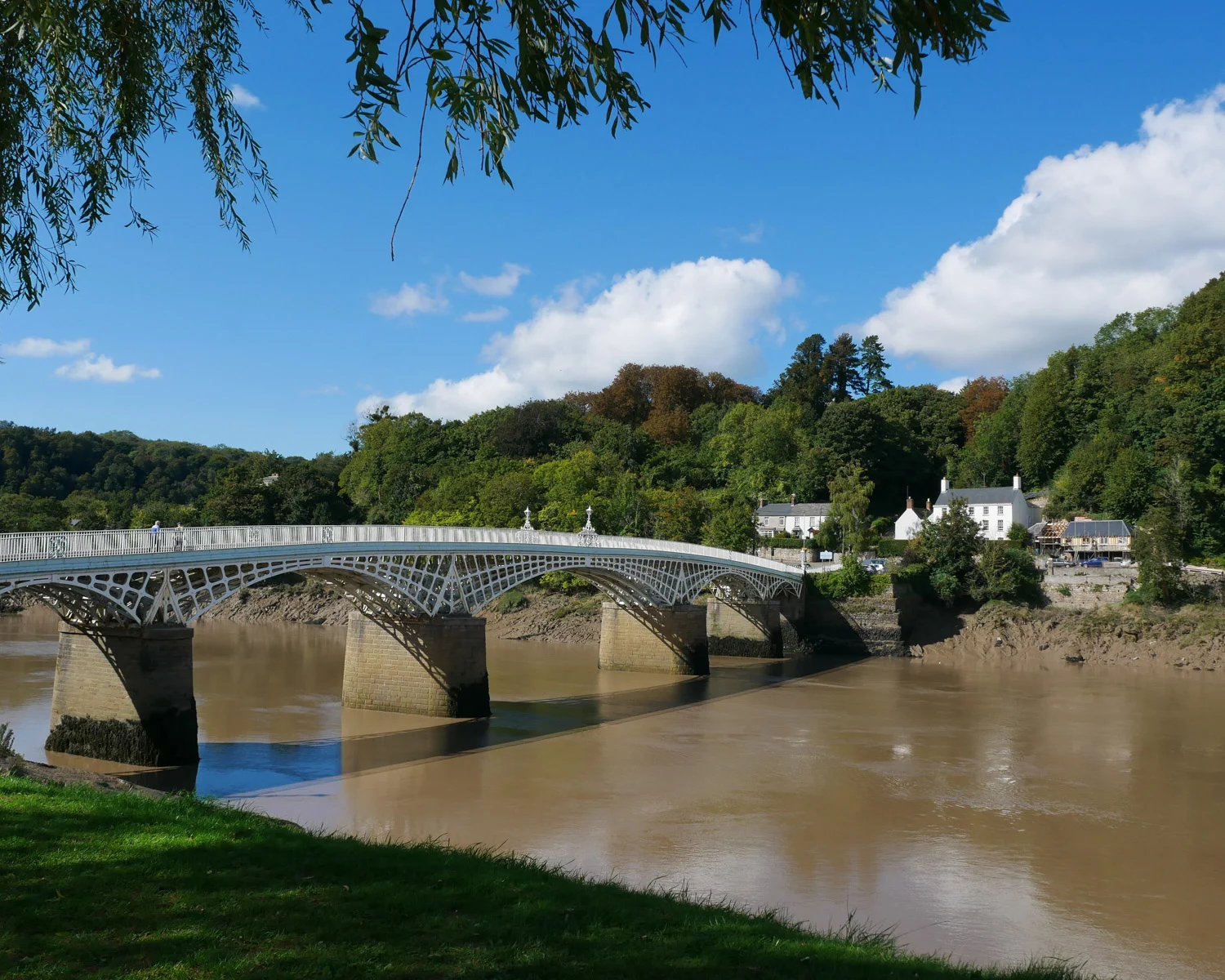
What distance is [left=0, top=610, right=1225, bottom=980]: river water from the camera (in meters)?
15.6

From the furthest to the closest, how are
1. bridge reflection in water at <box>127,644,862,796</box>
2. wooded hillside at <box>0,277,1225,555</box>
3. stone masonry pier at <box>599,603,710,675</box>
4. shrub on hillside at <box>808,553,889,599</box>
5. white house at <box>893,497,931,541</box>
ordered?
white house at <box>893,497,931,541</box> → wooded hillside at <box>0,277,1225,555</box> → shrub on hillside at <box>808,553,889,599</box> → stone masonry pier at <box>599,603,710,675</box> → bridge reflection in water at <box>127,644,862,796</box>

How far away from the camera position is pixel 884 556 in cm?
6272

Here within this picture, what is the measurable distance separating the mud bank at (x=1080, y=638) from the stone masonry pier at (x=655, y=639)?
13.7 m

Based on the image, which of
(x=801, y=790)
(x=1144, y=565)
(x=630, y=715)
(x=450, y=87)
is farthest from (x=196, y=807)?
(x=1144, y=565)

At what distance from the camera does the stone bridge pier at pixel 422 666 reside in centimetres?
3177

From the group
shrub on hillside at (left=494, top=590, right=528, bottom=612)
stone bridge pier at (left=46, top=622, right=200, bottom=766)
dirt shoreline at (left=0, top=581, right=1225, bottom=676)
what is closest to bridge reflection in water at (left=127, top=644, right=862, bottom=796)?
stone bridge pier at (left=46, top=622, right=200, bottom=766)

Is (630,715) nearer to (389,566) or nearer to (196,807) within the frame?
(389,566)

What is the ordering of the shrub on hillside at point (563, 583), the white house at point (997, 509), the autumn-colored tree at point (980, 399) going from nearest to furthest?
the shrub on hillside at point (563, 583), the white house at point (997, 509), the autumn-colored tree at point (980, 399)

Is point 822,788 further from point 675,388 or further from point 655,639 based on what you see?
point 675,388

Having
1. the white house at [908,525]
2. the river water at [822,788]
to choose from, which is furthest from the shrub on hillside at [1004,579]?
the white house at [908,525]

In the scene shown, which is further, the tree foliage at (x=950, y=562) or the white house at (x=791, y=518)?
the white house at (x=791, y=518)

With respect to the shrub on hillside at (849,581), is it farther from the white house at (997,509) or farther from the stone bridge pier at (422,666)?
the stone bridge pier at (422,666)

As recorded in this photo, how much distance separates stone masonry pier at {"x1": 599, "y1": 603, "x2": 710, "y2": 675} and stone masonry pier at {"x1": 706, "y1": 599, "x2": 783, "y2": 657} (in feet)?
22.6

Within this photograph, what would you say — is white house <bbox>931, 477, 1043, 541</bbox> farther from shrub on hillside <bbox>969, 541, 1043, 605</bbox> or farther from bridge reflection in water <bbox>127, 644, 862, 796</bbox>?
bridge reflection in water <bbox>127, 644, 862, 796</bbox>
